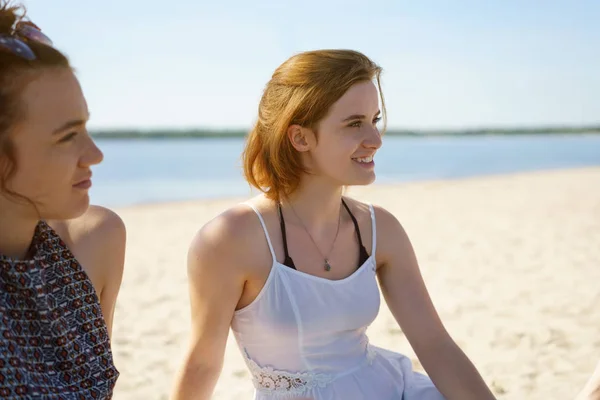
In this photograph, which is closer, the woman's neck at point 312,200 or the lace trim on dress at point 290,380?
the lace trim on dress at point 290,380

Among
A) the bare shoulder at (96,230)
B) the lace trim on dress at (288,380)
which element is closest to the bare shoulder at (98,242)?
the bare shoulder at (96,230)

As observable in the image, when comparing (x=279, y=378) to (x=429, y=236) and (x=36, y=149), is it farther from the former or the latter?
(x=429, y=236)

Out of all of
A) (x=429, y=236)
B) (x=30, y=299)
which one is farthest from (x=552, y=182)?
(x=30, y=299)

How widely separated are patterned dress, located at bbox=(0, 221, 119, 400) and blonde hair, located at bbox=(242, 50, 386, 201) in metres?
0.86

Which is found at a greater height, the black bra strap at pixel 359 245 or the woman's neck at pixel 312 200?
the woman's neck at pixel 312 200

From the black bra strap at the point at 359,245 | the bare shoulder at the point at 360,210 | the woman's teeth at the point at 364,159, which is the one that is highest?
the woman's teeth at the point at 364,159

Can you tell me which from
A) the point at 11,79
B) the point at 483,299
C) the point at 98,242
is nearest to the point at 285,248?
the point at 98,242

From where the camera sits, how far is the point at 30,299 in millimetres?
1685

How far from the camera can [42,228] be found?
1814 millimetres

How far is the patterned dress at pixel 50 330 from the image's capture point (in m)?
1.61

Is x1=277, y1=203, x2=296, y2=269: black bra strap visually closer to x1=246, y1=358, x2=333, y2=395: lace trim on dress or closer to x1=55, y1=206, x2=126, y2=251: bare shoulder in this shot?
x1=246, y1=358, x2=333, y2=395: lace trim on dress

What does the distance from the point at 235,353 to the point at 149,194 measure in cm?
1238

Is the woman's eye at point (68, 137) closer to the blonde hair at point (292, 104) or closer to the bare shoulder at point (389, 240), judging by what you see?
the blonde hair at point (292, 104)

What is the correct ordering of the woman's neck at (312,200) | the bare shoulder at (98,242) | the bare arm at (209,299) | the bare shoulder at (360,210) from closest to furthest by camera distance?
the bare shoulder at (98,242), the bare arm at (209,299), the woman's neck at (312,200), the bare shoulder at (360,210)
